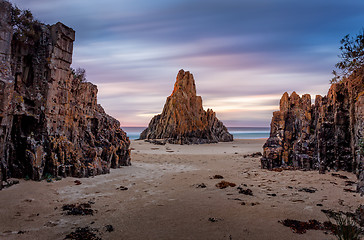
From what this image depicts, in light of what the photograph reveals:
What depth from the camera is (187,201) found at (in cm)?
644

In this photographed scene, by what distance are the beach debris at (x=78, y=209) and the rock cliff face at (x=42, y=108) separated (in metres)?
2.51

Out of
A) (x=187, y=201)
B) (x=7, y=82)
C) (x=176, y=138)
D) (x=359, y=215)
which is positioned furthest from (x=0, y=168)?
(x=176, y=138)

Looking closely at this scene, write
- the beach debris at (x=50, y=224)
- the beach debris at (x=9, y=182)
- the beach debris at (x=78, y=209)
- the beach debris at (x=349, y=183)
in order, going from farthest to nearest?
the beach debris at (x=349, y=183)
the beach debris at (x=9, y=182)
the beach debris at (x=78, y=209)
the beach debris at (x=50, y=224)

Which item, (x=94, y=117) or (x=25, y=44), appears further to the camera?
(x=94, y=117)

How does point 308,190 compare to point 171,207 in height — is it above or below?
above

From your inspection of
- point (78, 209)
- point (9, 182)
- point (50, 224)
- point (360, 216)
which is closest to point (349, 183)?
point (360, 216)

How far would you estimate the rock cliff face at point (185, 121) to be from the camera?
35.9 m

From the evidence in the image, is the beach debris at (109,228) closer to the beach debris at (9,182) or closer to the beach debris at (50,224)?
the beach debris at (50,224)

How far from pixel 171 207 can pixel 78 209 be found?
2.26 metres

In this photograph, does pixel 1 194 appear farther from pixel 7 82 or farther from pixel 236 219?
pixel 236 219

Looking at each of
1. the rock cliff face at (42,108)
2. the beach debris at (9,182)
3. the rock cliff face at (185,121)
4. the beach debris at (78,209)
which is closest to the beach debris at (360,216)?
the beach debris at (78,209)

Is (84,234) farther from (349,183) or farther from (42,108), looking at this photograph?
(349,183)

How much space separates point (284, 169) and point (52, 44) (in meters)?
11.4

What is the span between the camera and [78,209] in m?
5.60
